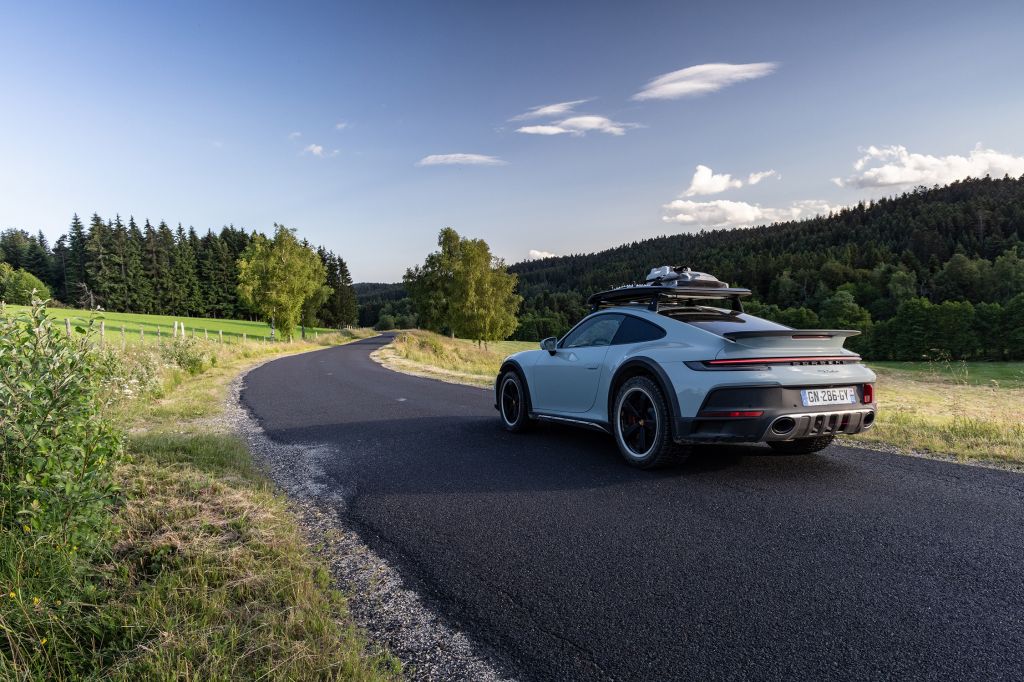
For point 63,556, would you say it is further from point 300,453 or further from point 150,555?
point 300,453

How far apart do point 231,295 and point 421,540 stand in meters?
95.4

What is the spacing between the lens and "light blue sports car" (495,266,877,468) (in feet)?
14.5

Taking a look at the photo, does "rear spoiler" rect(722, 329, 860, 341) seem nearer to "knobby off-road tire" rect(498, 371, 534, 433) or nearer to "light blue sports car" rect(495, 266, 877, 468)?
"light blue sports car" rect(495, 266, 877, 468)

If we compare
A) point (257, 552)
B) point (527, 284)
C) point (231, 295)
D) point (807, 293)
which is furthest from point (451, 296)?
point (527, 284)

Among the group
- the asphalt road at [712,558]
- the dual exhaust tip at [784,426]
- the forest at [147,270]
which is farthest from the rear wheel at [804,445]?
the forest at [147,270]

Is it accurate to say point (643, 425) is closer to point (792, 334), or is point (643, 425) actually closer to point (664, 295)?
point (664, 295)

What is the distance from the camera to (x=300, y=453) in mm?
6477

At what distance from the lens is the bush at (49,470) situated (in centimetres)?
267

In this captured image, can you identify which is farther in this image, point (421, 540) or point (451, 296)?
point (451, 296)

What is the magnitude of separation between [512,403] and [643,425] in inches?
97.7

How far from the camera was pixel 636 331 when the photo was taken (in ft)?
17.9

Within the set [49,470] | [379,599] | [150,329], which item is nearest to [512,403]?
[379,599]

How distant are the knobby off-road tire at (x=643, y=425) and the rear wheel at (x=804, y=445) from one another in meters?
1.38

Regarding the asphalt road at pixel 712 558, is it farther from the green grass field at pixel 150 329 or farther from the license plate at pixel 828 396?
the green grass field at pixel 150 329
